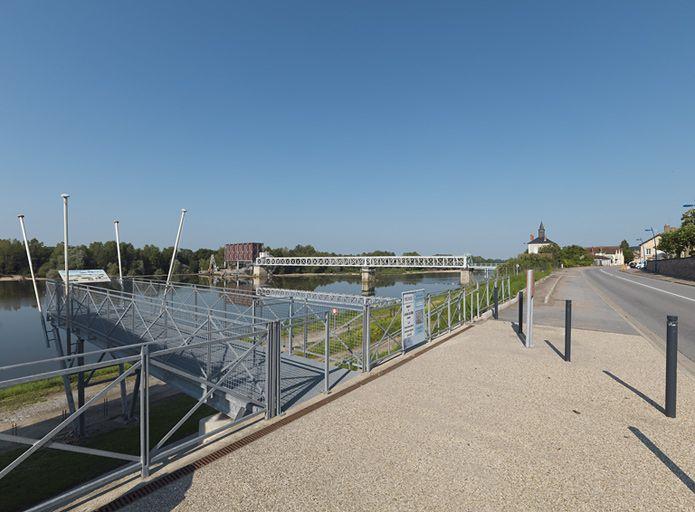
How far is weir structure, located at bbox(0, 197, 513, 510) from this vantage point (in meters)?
3.55

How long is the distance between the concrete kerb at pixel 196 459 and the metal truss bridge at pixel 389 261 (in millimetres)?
76966

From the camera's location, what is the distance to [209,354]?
549 cm

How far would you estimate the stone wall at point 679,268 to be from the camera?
105 ft

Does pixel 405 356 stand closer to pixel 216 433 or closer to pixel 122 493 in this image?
pixel 216 433

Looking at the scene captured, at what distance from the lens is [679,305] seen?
50.2 ft

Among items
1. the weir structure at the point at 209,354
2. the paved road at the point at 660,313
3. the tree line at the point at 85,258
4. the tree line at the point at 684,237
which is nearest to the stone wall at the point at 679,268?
the tree line at the point at 684,237

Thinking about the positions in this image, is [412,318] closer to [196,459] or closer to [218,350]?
[218,350]

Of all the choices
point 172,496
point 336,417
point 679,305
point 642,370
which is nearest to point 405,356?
point 336,417

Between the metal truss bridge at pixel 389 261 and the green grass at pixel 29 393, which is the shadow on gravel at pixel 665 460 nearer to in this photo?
the green grass at pixel 29 393

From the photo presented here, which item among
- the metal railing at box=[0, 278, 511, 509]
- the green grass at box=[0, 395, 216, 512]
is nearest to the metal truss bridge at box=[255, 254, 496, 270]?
the metal railing at box=[0, 278, 511, 509]

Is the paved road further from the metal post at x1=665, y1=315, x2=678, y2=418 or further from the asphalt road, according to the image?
the metal post at x1=665, y1=315, x2=678, y2=418

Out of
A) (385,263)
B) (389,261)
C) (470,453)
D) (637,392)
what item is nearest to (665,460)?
(470,453)

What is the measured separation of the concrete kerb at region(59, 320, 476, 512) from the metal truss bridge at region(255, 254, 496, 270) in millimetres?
76966

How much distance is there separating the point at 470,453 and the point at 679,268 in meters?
44.6
